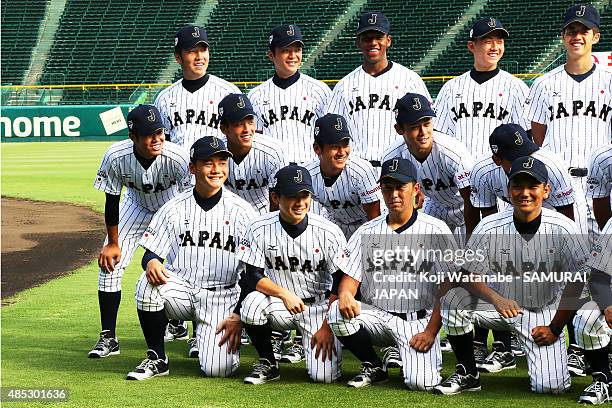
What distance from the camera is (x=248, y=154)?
21.5 ft

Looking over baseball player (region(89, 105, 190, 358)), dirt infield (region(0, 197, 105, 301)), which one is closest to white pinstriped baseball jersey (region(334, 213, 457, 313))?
baseball player (region(89, 105, 190, 358))

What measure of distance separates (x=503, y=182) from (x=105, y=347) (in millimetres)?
2767

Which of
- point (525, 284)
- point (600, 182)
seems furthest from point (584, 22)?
point (525, 284)

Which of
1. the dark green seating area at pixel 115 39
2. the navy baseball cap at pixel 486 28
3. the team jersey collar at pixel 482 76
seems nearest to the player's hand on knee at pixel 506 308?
the team jersey collar at pixel 482 76

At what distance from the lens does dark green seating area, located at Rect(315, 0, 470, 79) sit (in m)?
30.9

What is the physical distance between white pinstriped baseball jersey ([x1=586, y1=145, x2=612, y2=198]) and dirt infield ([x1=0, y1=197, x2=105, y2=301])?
5.01 meters

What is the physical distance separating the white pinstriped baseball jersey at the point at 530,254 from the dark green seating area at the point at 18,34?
97.4 feet

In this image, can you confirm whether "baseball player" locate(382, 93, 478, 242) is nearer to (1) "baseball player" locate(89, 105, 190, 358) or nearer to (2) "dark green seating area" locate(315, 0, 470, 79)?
(1) "baseball player" locate(89, 105, 190, 358)

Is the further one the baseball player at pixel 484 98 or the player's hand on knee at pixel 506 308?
the baseball player at pixel 484 98

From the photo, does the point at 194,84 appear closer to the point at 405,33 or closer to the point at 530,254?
Result: the point at 530,254

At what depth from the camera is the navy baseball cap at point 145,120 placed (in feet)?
20.4

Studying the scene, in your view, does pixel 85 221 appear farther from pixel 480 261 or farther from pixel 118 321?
pixel 480 261

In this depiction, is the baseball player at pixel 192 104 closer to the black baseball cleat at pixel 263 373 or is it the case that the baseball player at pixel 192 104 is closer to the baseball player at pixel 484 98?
the black baseball cleat at pixel 263 373

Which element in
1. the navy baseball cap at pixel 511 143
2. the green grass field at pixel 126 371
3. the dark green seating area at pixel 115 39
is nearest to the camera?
the green grass field at pixel 126 371
